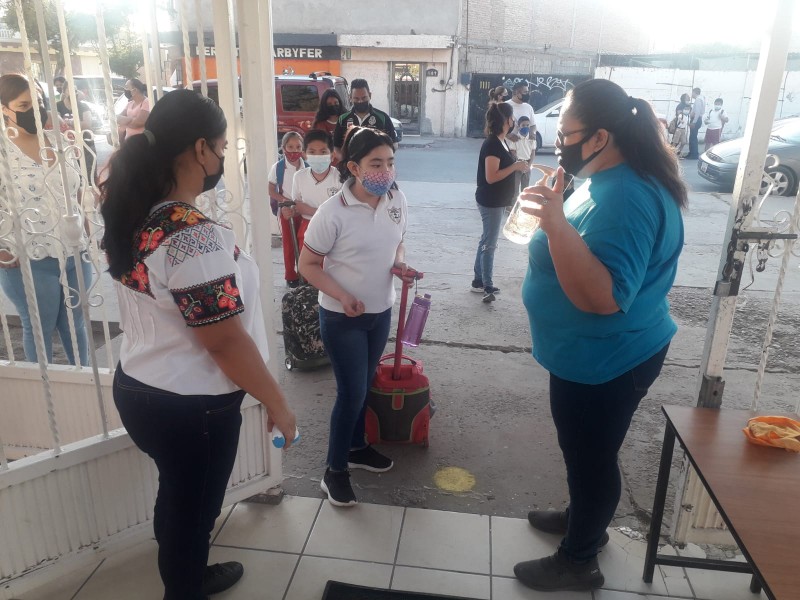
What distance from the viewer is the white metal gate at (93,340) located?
2.03 m

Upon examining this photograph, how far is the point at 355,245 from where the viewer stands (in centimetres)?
248

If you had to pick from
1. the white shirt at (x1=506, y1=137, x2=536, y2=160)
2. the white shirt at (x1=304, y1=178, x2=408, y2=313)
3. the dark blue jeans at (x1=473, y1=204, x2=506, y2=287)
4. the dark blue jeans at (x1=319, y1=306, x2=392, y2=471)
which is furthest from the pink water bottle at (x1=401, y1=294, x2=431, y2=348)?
the white shirt at (x1=506, y1=137, x2=536, y2=160)

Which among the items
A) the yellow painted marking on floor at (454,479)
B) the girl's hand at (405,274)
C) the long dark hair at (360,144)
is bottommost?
the yellow painted marking on floor at (454,479)

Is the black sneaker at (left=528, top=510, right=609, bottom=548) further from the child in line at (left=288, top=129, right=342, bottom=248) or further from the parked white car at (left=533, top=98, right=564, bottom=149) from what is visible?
the parked white car at (left=533, top=98, right=564, bottom=149)

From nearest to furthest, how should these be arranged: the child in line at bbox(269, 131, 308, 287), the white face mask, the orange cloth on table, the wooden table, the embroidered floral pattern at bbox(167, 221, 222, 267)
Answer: the wooden table < the embroidered floral pattern at bbox(167, 221, 222, 267) < the orange cloth on table < the white face mask < the child in line at bbox(269, 131, 308, 287)

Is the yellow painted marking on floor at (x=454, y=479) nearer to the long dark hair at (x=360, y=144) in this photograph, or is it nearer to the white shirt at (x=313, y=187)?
the long dark hair at (x=360, y=144)

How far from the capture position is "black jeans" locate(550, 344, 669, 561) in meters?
2.01

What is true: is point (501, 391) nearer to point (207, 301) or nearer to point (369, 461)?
point (369, 461)

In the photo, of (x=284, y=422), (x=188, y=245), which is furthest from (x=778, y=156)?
(x=188, y=245)

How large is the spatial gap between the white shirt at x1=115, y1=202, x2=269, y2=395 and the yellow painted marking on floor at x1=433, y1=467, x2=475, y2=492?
1.50 m

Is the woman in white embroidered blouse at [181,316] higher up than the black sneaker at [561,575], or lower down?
higher up

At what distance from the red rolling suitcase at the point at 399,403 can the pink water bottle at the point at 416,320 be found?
0.05 meters

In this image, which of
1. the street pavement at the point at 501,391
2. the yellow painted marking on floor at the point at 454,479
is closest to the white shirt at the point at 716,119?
the street pavement at the point at 501,391

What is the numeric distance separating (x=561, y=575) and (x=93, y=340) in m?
1.97
